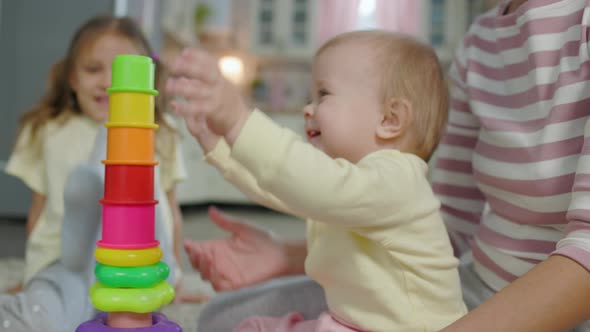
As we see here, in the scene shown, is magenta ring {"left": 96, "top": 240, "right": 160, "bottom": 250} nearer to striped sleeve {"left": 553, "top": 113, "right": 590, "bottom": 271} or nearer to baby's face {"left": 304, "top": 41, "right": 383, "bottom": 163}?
baby's face {"left": 304, "top": 41, "right": 383, "bottom": 163}

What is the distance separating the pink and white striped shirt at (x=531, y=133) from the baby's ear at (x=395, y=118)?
149 millimetres

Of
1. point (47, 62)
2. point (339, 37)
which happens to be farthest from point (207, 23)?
point (339, 37)

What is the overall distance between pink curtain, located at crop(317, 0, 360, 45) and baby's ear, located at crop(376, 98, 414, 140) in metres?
3.81

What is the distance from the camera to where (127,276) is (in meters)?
0.60

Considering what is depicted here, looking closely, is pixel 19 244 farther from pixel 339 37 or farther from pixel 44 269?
pixel 339 37

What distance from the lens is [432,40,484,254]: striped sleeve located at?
981 millimetres

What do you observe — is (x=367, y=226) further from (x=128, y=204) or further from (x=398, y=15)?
(x=398, y=15)

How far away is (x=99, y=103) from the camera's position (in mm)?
1500

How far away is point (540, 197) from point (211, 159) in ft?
1.35

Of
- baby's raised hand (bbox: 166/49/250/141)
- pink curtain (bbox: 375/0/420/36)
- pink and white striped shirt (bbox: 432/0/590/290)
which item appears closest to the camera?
baby's raised hand (bbox: 166/49/250/141)

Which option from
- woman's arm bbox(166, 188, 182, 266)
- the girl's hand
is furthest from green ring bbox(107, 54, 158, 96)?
woman's arm bbox(166, 188, 182, 266)

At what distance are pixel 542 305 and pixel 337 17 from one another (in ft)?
14.0

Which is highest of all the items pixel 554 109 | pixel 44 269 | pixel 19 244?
pixel 554 109

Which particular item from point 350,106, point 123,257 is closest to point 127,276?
point 123,257
